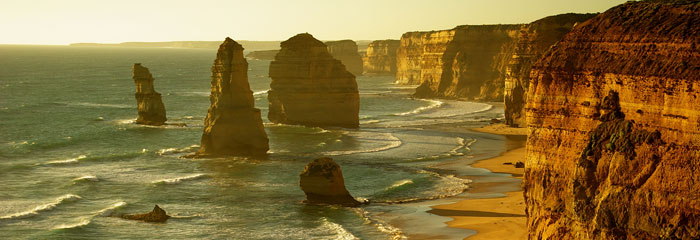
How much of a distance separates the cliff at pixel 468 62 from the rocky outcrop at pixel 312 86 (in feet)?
117

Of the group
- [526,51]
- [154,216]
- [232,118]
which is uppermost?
[526,51]

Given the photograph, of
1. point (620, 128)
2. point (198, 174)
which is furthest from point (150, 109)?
point (620, 128)

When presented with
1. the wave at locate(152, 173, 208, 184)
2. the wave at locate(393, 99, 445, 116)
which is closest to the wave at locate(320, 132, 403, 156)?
the wave at locate(152, 173, 208, 184)

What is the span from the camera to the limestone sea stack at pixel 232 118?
58969mm

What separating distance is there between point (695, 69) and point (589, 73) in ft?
12.9

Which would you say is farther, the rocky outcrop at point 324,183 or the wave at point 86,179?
the wave at point 86,179

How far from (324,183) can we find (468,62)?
245ft

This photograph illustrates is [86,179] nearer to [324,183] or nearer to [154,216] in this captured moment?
[154,216]

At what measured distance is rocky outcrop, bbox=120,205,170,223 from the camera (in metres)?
40.0

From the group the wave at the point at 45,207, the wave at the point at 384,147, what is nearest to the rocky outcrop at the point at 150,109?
the wave at the point at 384,147

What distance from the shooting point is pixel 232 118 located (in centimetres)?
5859

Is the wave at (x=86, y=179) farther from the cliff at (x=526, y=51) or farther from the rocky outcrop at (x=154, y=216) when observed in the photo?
the cliff at (x=526, y=51)

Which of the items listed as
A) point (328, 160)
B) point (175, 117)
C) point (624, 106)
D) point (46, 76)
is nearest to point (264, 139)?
point (328, 160)

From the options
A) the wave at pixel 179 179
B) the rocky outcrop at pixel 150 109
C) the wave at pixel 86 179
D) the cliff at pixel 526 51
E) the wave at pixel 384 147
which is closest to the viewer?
the wave at pixel 179 179
